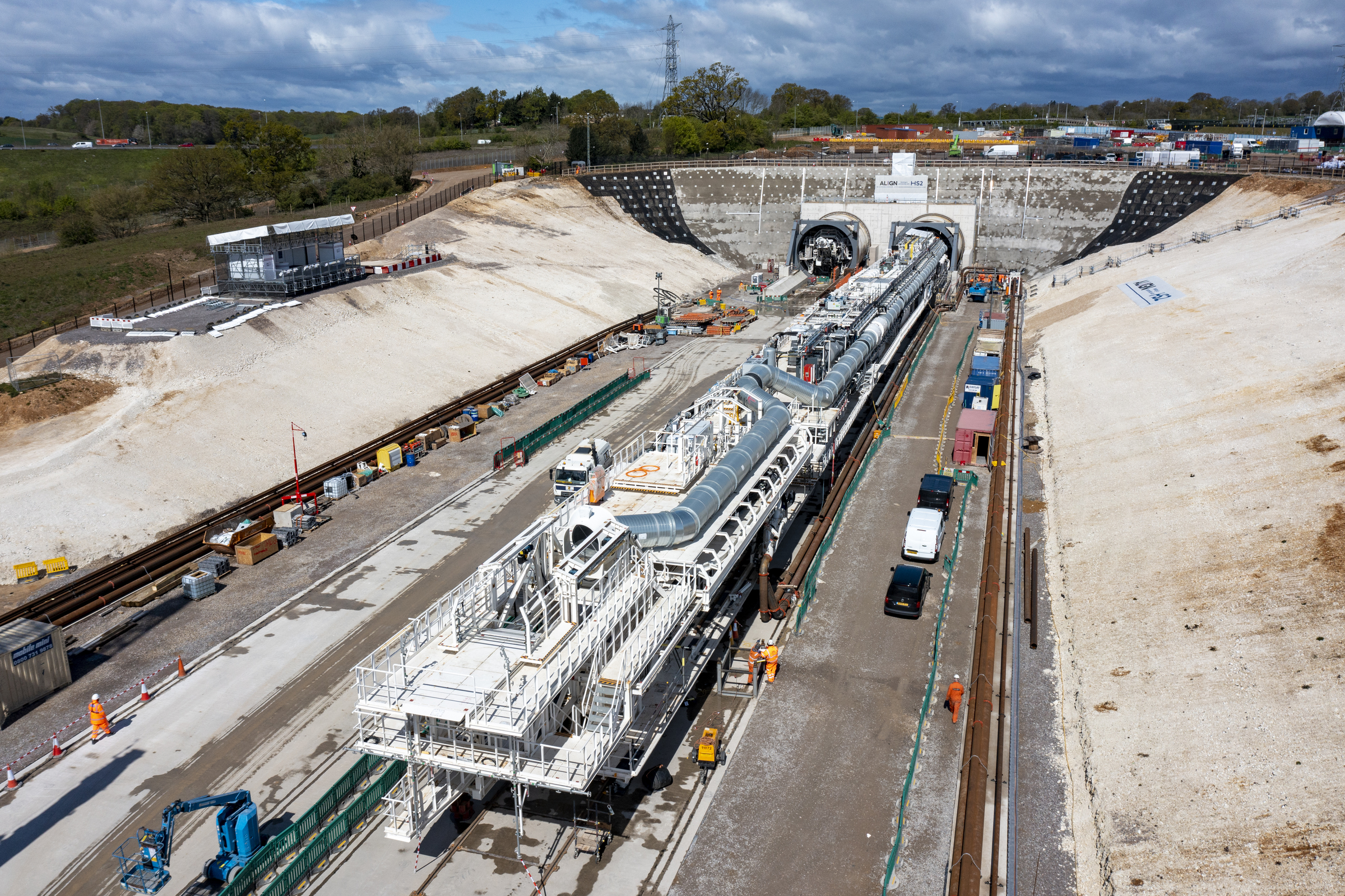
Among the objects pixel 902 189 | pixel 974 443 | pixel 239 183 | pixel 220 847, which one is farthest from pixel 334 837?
pixel 239 183

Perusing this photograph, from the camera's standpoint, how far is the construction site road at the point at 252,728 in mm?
18500

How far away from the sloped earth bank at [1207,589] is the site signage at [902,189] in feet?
121

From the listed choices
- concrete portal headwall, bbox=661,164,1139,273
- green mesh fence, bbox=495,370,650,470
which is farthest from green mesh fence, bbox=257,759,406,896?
concrete portal headwall, bbox=661,164,1139,273

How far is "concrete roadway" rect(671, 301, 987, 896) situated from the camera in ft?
58.1

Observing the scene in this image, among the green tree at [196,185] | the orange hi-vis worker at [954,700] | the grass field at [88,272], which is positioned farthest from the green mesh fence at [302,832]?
the green tree at [196,185]

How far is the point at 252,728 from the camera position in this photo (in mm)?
22078

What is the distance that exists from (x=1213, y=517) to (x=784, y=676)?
52.0 feet

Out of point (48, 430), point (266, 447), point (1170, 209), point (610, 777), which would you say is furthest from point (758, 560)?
point (1170, 209)

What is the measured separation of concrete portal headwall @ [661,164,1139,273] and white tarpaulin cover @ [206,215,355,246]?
4432cm

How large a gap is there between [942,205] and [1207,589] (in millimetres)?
63036

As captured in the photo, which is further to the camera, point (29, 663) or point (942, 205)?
point (942, 205)

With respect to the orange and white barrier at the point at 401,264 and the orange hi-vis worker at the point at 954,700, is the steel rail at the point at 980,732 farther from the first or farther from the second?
the orange and white barrier at the point at 401,264

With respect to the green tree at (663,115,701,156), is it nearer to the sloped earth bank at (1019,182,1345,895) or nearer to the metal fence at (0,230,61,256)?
the metal fence at (0,230,61,256)

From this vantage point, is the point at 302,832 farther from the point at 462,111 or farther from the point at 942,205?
the point at 462,111
